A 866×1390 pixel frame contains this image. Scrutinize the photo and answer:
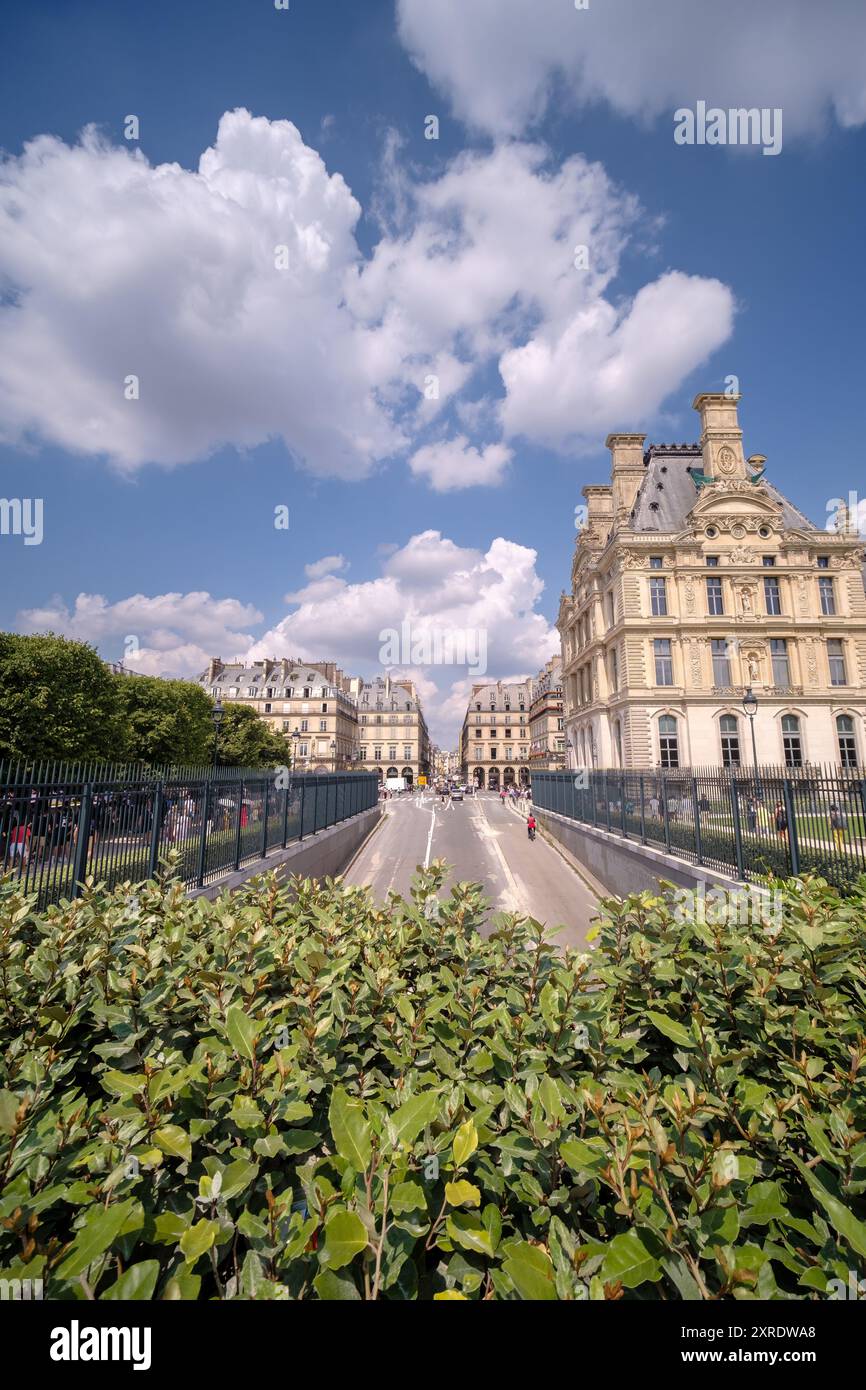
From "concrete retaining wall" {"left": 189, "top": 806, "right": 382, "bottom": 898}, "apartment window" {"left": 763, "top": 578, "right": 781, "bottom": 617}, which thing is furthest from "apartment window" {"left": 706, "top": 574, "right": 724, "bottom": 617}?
"concrete retaining wall" {"left": 189, "top": 806, "right": 382, "bottom": 898}

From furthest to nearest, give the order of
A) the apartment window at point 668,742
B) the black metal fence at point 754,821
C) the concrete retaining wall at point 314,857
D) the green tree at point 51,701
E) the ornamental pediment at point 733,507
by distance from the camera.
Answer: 1. the ornamental pediment at point 733,507
2. the apartment window at point 668,742
3. the green tree at point 51,701
4. the concrete retaining wall at point 314,857
5. the black metal fence at point 754,821

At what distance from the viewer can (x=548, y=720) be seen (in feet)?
288

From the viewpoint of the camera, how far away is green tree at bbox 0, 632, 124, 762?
24.9m

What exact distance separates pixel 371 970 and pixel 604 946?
124cm

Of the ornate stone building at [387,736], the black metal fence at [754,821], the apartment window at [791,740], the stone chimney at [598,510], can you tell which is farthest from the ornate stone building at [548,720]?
the black metal fence at [754,821]

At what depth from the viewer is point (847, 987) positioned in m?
2.62

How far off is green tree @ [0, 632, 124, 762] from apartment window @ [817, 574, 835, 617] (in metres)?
46.0

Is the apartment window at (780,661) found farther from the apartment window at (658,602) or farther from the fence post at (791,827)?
the fence post at (791,827)

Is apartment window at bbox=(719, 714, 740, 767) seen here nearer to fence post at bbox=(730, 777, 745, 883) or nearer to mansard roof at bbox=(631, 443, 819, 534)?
mansard roof at bbox=(631, 443, 819, 534)

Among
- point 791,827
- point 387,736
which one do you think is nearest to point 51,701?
point 791,827

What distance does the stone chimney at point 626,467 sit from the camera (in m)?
43.8

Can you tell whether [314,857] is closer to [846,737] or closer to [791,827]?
[791,827]

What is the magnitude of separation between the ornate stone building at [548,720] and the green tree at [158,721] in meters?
49.6

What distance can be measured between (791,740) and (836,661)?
6.92 m
